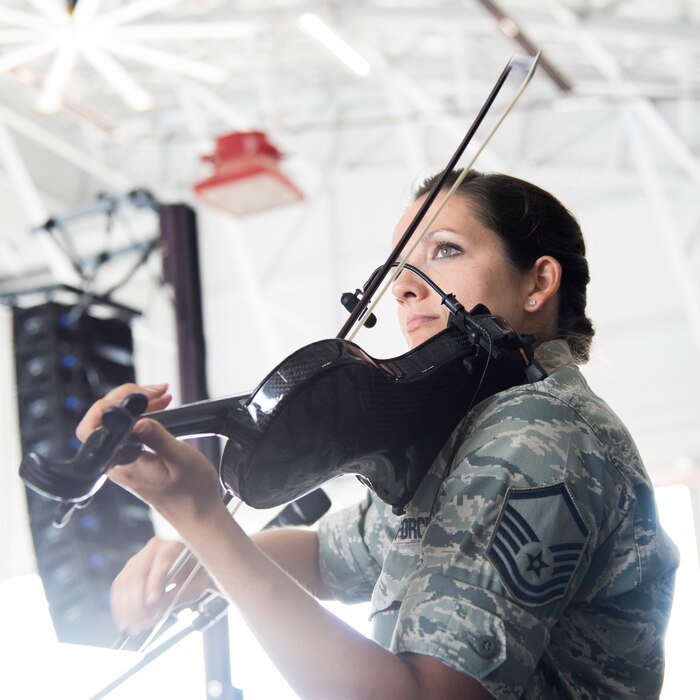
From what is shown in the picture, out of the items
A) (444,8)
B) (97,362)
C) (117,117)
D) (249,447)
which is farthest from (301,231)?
(249,447)

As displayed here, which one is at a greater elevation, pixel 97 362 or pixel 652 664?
pixel 97 362

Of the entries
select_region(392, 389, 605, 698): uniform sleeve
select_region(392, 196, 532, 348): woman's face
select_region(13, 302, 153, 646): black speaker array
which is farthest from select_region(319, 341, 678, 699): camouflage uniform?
select_region(13, 302, 153, 646): black speaker array

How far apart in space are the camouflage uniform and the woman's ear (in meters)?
0.19

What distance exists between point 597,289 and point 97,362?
5.09 metres

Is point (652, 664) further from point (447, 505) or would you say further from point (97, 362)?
point (97, 362)

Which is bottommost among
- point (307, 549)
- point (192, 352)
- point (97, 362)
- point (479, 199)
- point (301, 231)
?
point (307, 549)

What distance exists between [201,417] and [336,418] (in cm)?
15

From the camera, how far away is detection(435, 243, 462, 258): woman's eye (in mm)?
1326

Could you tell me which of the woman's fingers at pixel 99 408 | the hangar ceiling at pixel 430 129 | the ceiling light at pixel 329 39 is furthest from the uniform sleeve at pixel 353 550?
the hangar ceiling at pixel 430 129

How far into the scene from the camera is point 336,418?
97cm

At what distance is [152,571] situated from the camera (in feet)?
3.91

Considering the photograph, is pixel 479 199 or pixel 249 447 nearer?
pixel 249 447

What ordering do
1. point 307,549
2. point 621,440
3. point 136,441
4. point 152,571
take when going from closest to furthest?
point 136,441, point 621,440, point 152,571, point 307,549

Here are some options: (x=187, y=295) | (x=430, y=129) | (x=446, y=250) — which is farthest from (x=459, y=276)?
(x=430, y=129)
